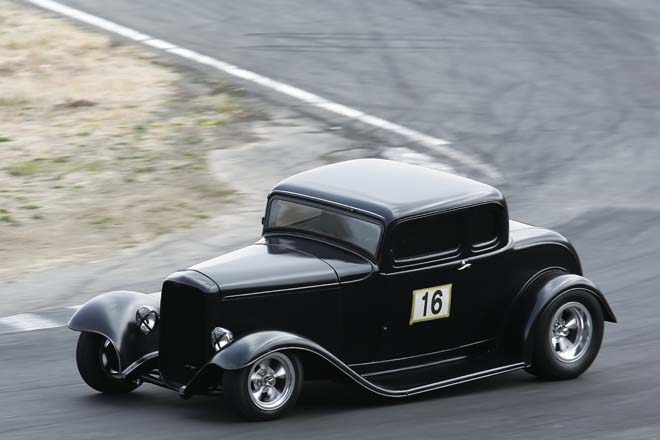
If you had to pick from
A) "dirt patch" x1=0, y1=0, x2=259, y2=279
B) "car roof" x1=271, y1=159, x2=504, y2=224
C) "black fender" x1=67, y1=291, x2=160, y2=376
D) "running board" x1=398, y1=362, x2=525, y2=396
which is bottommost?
"dirt patch" x1=0, y1=0, x2=259, y2=279

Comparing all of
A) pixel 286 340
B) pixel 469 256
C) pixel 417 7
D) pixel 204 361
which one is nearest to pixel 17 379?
pixel 204 361

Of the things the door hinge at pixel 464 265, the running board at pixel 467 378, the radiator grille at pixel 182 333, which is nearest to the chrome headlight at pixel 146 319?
the radiator grille at pixel 182 333

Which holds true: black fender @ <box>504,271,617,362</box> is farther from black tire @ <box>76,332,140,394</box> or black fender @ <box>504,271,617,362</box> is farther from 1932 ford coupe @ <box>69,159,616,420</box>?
black tire @ <box>76,332,140,394</box>

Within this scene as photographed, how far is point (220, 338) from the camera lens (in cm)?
930

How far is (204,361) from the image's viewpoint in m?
9.41

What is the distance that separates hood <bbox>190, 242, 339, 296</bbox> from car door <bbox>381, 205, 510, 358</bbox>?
532 mm

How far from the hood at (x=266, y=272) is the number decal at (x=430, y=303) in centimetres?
72

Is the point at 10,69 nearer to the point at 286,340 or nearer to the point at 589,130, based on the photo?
the point at 589,130

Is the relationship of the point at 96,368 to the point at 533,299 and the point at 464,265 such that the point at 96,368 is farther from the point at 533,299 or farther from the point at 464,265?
the point at 533,299

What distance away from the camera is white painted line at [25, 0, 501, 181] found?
58.1ft

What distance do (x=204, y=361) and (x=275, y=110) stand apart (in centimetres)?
1074

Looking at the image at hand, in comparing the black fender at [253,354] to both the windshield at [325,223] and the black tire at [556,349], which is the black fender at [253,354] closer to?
the windshield at [325,223]

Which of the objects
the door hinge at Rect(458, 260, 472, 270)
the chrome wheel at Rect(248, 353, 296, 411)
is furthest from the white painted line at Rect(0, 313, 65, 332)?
the door hinge at Rect(458, 260, 472, 270)

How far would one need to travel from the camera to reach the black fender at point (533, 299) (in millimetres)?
10250
